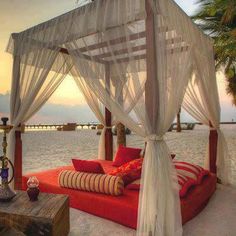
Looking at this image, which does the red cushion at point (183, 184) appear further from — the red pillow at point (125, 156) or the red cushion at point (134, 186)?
the red pillow at point (125, 156)

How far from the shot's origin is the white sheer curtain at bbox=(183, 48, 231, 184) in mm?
3977

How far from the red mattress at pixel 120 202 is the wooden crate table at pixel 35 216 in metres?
0.55

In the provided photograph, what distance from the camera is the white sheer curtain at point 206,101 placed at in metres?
3.98

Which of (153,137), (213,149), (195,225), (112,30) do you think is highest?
(112,30)

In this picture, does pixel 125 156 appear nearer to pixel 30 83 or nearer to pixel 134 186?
pixel 134 186

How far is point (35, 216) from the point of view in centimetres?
235

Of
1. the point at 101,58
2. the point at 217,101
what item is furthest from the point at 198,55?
the point at 101,58

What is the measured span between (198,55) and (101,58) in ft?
4.67

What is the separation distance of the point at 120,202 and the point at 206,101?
2.14 m

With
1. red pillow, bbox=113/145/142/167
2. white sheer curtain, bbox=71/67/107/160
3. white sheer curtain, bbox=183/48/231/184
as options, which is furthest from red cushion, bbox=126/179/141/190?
white sheer curtain, bbox=71/67/107/160

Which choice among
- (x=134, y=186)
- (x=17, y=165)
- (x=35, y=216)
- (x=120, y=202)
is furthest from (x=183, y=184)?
(x=17, y=165)

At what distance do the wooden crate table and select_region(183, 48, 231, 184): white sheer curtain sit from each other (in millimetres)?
2395

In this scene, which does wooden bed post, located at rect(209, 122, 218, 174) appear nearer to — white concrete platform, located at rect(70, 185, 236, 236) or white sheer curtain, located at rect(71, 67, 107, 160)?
white concrete platform, located at rect(70, 185, 236, 236)

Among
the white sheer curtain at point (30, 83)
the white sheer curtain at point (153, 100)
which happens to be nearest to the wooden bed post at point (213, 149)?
the white sheer curtain at point (153, 100)
